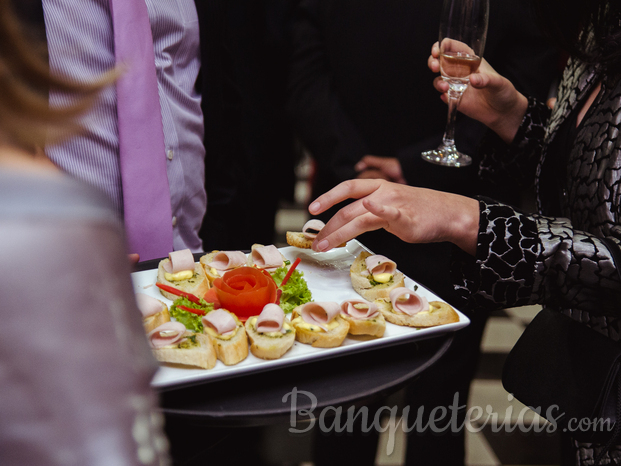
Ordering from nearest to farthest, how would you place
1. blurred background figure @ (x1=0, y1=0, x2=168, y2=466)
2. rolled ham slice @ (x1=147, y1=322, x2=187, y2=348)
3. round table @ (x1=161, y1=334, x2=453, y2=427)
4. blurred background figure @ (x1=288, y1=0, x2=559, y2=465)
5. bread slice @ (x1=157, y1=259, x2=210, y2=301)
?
blurred background figure @ (x1=0, y1=0, x2=168, y2=466) → round table @ (x1=161, y1=334, x2=453, y2=427) → rolled ham slice @ (x1=147, y1=322, x2=187, y2=348) → bread slice @ (x1=157, y1=259, x2=210, y2=301) → blurred background figure @ (x1=288, y1=0, x2=559, y2=465)

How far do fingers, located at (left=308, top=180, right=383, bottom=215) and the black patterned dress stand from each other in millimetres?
308

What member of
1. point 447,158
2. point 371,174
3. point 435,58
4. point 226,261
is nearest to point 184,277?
point 226,261

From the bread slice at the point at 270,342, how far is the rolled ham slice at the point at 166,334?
153 mm

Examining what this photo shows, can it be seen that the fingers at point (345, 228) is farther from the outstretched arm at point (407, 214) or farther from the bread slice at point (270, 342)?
the bread slice at point (270, 342)

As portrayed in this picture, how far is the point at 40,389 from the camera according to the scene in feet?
1.18

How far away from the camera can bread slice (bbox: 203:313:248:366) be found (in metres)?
1.11

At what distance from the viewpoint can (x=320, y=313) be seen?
1269 millimetres

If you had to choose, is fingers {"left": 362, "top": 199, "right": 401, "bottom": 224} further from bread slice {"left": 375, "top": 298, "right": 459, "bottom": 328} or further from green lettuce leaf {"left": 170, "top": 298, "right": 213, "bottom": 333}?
green lettuce leaf {"left": 170, "top": 298, "right": 213, "bottom": 333}

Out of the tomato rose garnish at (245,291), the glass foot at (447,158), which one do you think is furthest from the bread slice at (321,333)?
the glass foot at (447,158)

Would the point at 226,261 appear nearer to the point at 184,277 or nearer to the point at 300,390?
the point at 184,277

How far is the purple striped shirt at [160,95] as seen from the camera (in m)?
1.56

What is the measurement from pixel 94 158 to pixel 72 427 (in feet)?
4.67

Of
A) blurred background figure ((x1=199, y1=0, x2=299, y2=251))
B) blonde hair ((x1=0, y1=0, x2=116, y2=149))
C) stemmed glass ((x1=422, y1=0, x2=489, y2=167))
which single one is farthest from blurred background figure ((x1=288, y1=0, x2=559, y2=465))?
blonde hair ((x1=0, y1=0, x2=116, y2=149))

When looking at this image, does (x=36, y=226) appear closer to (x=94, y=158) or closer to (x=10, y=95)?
(x=10, y=95)
